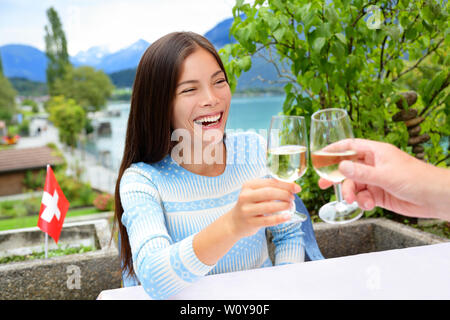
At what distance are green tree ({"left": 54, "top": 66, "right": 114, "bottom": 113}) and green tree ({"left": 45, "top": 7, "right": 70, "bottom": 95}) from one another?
383 millimetres

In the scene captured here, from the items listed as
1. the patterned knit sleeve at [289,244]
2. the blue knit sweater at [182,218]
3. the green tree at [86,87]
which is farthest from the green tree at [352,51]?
the green tree at [86,87]

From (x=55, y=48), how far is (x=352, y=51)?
22.4 m

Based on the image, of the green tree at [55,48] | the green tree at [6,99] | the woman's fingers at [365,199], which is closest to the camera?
the woman's fingers at [365,199]

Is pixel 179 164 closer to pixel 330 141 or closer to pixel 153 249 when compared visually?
pixel 153 249

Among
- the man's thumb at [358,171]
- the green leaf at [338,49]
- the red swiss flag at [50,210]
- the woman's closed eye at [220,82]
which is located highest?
the green leaf at [338,49]

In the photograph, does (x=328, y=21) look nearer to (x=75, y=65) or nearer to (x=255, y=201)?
(x=255, y=201)

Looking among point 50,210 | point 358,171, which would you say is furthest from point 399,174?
point 50,210

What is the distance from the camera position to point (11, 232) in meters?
2.54

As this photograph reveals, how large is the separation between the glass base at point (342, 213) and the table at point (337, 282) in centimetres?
14

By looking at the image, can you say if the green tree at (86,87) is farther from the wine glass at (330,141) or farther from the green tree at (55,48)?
the wine glass at (330,141)

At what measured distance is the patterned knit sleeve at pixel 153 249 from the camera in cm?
78
